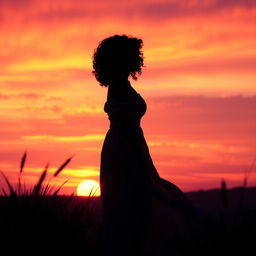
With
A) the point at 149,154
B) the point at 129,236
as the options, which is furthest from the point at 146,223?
the point at 149,154

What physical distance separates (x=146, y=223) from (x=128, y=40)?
2526 mm

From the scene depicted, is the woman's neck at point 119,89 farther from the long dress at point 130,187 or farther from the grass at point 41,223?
the grass at point 41,223

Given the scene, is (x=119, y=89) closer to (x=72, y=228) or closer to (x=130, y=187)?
(x=130, y=187)

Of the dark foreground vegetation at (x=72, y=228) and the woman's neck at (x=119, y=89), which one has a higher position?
the woman's neck at (x=119, y=89)

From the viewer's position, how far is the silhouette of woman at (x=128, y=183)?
8281 millimetres

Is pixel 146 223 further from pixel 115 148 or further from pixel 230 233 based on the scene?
pixel 230 233

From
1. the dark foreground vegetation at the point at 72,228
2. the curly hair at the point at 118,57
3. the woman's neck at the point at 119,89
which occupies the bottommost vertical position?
the dark foreground vegetation at the point at 72,228

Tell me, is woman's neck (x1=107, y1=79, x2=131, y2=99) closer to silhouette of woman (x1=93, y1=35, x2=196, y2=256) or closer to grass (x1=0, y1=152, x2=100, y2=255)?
silhouette of woman (x1=93, y1=35, x2=196, y2=256)

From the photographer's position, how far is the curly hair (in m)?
8.71

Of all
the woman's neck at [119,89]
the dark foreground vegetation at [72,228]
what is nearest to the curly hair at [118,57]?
the woman's neck at [119,89]

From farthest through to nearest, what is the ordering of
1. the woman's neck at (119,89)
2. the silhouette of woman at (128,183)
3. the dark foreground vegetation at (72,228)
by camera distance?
the woman's neck at (119,89) → the silhouette of woman at (128,183) → the dark foreground vegetation at (72,228)

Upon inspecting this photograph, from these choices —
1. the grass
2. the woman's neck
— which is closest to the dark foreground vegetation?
the grass

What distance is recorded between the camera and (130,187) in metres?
8.29

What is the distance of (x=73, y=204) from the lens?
7.77m
